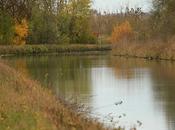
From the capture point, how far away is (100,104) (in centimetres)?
2405

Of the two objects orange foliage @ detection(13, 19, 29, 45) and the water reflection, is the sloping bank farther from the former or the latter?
orange foliage @ detection(13, 19, 29, 45)

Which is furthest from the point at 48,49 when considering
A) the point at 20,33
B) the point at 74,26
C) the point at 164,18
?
the point at 164,18

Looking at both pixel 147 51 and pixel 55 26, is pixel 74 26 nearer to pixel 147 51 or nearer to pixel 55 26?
pixel 55 26

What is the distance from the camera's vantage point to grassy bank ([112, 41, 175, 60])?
55312 millimetres

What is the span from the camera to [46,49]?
3580 inches

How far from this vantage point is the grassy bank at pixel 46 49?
84375mm

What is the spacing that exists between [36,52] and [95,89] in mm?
59033

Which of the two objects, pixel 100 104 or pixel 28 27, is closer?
pixel 100 104

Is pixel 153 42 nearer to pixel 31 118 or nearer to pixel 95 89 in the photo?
pixel 95 89

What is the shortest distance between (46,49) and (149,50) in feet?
106

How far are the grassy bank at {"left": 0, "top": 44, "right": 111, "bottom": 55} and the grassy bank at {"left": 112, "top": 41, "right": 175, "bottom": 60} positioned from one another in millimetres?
17527

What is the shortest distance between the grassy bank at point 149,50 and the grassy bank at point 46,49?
57.5 feet

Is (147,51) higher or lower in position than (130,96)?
lower

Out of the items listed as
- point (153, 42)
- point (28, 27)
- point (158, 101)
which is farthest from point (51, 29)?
point (158, 101)
